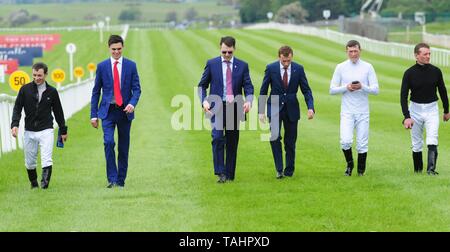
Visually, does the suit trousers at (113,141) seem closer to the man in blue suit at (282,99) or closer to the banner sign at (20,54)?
the man in blue suit at (282,99)

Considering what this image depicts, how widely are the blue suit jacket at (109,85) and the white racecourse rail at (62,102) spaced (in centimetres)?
566

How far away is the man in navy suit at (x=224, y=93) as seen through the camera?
15126mm

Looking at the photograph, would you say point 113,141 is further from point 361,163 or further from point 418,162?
point 418,162

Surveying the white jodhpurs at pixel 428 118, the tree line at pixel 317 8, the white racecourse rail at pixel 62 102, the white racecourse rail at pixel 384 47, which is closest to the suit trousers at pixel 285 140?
the white jodhpurs at pixel 428 118

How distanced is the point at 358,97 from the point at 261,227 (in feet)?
15.5

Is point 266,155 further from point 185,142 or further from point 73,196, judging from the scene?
point 73,196

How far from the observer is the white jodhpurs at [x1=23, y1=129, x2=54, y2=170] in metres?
14.9

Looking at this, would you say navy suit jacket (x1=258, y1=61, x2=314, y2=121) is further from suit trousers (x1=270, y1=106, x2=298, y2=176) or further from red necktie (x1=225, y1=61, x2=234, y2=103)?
red necktie (x1=225, y1=61, x2=234, y2=103)

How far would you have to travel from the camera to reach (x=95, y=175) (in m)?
16.8

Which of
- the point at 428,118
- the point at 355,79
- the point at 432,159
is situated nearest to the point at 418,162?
the point at 432,159

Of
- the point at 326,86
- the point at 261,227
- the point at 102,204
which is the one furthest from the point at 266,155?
the point at 326,86

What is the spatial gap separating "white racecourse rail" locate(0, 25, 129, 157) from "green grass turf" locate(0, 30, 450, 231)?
21.2 inches

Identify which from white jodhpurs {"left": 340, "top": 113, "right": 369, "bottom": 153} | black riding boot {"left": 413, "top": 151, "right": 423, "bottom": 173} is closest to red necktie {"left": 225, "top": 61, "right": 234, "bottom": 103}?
white jodhpurs {"left": 340, "top": 113, "right": 369, "bottom": 153}

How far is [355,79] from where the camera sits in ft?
51.0
